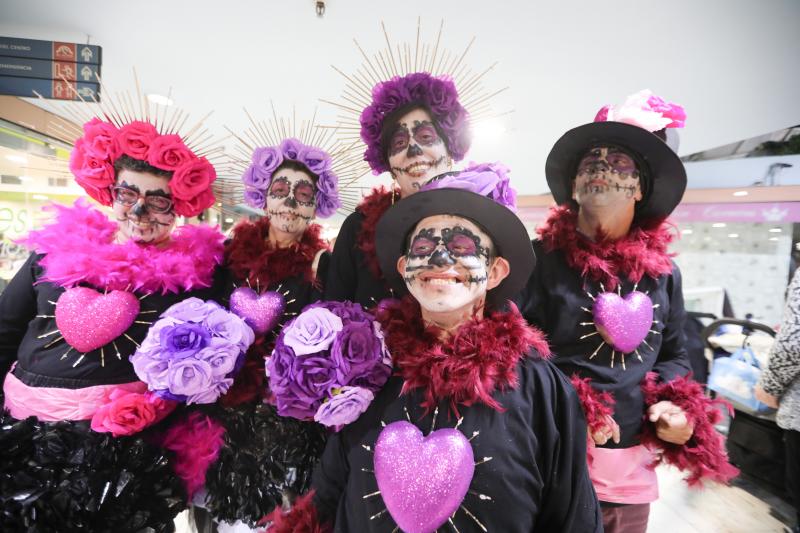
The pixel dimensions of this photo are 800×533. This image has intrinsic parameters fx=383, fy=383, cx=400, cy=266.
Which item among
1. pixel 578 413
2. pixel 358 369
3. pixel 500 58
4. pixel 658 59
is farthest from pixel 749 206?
pixel 358 369

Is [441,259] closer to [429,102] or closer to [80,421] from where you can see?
[429,102]

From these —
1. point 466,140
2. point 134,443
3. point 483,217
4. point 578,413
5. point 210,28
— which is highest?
point 210,28

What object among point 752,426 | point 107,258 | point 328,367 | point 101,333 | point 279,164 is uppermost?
point 279,164

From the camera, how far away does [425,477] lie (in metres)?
0.85

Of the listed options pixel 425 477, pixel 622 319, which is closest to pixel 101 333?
pixel 425 477

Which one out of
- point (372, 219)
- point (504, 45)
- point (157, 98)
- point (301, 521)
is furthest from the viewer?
point (157, 98)

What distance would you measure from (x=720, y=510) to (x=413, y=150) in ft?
10.5

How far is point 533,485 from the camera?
0.87m

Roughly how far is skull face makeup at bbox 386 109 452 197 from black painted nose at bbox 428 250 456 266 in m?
0.55

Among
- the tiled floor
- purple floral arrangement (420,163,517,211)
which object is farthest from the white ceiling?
the tiled floor

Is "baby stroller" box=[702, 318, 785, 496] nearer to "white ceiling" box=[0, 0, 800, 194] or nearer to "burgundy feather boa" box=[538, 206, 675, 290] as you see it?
"white ceiling" box=[0, 0, 800, 194]

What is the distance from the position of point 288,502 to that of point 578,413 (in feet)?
3.46

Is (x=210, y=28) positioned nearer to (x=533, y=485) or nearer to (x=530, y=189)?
(x=533, y=485)

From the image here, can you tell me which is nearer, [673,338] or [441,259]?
[441,259]
